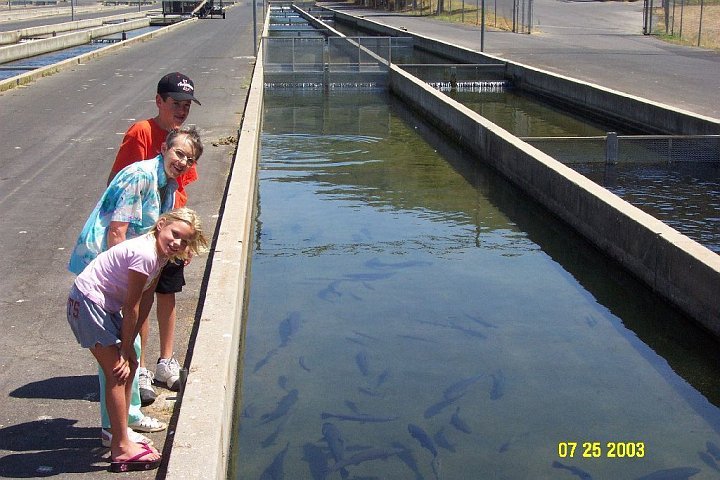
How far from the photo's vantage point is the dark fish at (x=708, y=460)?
22.9 ft

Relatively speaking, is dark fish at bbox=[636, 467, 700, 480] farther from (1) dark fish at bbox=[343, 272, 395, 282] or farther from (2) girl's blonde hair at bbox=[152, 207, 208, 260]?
(1) dark fish at bbox=[343, 272, 395, 282]

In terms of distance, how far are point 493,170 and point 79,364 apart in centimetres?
1101

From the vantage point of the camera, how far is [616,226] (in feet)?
37.4

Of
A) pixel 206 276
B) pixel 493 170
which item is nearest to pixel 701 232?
pixel 493 170

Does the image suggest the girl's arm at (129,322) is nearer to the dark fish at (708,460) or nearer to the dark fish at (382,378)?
the dark fish at (382,378)

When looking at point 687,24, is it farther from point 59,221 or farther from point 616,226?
point 59,221

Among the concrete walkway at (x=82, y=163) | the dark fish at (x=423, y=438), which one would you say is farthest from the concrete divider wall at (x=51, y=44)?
the dark fish at (x=423, y=438)

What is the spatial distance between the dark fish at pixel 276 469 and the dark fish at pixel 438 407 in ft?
3.84

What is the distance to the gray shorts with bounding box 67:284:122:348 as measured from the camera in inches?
212

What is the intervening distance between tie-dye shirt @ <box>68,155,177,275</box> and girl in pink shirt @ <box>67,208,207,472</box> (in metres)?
0.41

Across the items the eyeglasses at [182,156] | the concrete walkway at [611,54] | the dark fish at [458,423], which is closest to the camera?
the eyeglasses at [182,156]

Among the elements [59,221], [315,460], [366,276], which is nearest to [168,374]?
[315,460]

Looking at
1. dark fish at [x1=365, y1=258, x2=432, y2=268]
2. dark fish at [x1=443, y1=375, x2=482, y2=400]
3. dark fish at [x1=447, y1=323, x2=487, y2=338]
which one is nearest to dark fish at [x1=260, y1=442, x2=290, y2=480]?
dark fish at [x1=443, y1=375, x2=482, y2=400]

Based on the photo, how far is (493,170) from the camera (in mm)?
17422
